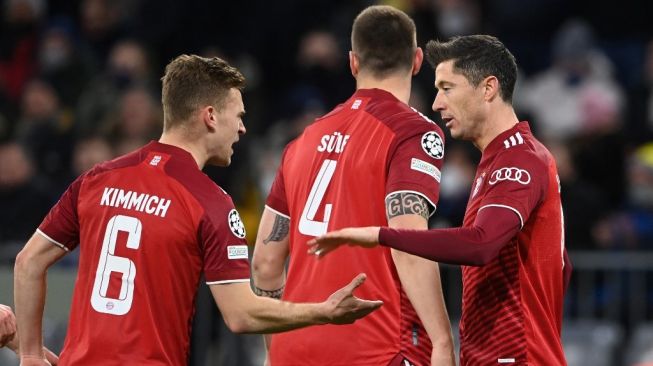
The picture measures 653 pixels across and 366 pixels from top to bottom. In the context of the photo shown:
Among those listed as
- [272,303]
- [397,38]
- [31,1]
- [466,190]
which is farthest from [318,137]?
[31,1]

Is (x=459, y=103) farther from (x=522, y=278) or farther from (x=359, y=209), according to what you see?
(x=522, y=278)

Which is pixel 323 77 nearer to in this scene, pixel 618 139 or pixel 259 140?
pixel 259 140

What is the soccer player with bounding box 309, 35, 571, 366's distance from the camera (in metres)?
5.89

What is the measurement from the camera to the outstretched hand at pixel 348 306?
→ 582cm

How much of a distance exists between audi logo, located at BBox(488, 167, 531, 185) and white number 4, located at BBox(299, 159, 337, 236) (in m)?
0.93

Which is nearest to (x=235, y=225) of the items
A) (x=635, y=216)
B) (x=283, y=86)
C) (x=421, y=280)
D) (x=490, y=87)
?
(x=421, y=280)

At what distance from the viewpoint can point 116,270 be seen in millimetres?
6035

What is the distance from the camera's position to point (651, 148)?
506 inches

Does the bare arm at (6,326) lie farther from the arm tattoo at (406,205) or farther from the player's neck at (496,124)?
the player's neck at (496,124)

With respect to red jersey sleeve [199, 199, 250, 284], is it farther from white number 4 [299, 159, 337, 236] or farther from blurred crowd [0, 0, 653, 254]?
blurred crowd [0, 0, 653, 254]

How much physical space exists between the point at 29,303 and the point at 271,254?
1368mm

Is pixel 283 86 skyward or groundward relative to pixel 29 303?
skyward

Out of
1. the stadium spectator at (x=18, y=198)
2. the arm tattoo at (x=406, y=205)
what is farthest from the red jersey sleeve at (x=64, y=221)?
the stadium spectator at (x=18, y=198)

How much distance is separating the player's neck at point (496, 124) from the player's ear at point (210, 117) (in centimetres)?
124
